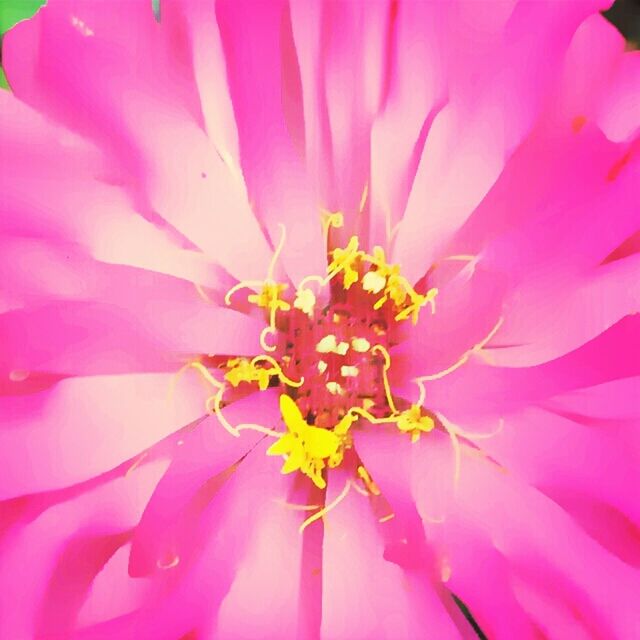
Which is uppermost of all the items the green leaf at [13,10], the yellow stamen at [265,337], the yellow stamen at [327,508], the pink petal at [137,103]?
the green leaf at [13,10]

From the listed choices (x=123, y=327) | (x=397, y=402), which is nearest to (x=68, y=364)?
(x=123, y=327)

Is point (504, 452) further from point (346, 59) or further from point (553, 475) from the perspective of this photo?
point (346, 59)

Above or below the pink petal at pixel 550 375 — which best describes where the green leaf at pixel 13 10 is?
above

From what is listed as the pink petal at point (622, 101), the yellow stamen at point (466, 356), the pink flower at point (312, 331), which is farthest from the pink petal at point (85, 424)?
the pink petal at point (622, 101)

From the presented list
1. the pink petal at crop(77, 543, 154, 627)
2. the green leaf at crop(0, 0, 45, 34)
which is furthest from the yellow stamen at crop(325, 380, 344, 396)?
the green leaf at crop(0, 0, 45, 34)

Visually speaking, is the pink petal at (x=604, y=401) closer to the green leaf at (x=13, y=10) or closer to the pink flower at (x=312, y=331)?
the pink flower at (x=312, y=331)

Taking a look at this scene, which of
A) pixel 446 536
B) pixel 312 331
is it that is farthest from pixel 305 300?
pixel 446 536
